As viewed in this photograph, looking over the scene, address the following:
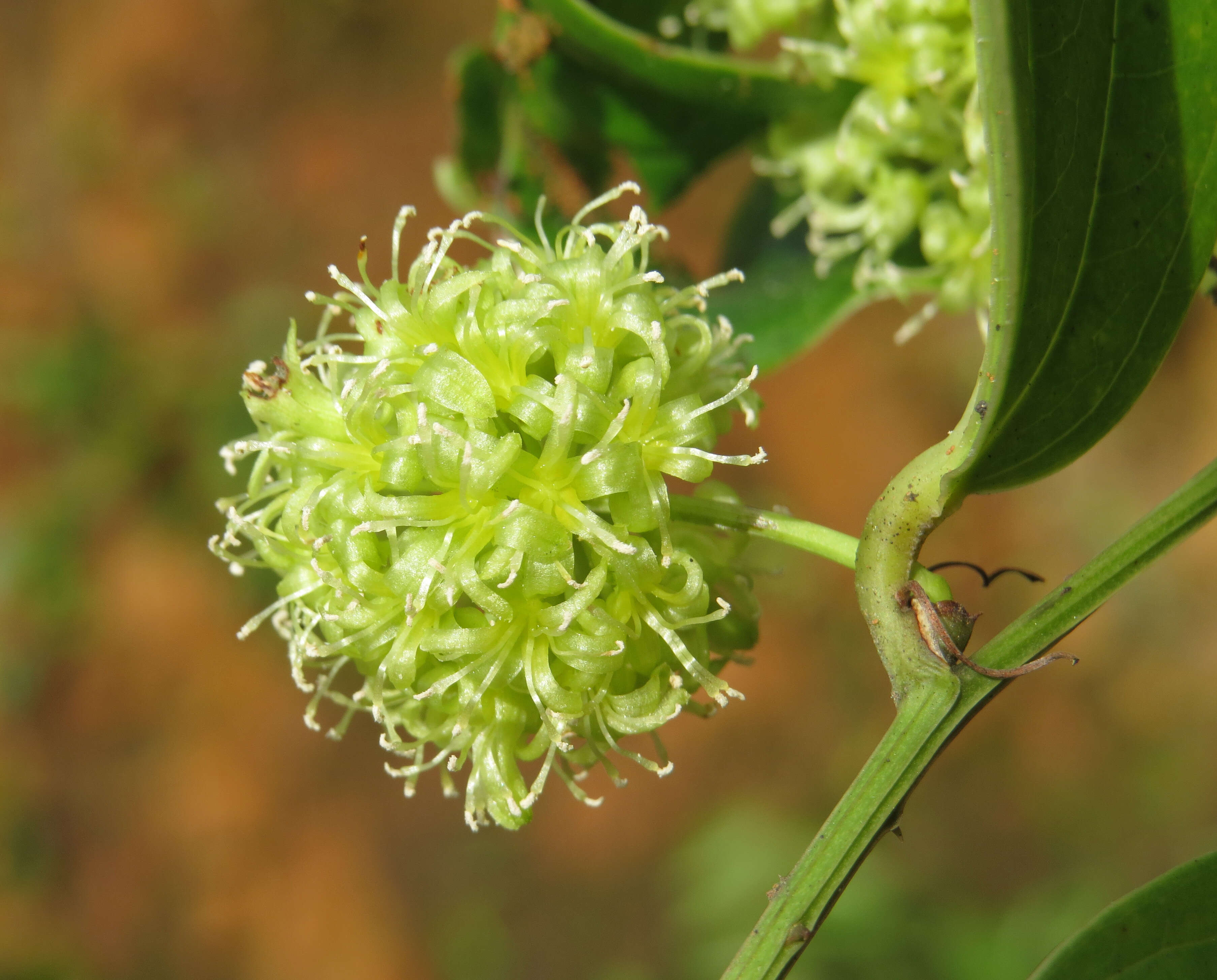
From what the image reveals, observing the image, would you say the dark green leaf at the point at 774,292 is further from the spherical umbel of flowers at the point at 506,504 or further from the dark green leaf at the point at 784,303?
the spherical umbel of flowers at the point at 506,504

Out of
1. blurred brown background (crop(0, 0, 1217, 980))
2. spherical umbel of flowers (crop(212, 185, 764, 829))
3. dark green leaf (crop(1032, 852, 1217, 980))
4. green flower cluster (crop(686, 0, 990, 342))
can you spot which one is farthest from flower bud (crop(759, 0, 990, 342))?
blurred brown background (crop(0, 0, 1217, 980))

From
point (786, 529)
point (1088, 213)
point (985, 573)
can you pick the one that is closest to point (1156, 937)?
point (985, 573)

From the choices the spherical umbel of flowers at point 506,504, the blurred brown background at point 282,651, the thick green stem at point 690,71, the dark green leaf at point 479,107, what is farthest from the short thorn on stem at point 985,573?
the blurred brown background at point 282,651

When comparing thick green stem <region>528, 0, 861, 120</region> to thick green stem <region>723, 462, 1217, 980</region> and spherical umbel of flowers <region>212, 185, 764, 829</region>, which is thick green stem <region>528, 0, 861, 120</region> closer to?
spherical umbel of flowers <region>212, 185, 764, 829</region>

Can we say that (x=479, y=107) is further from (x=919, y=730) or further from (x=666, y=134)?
(x=919, y=730)

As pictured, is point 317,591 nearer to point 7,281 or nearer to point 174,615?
point 174,615

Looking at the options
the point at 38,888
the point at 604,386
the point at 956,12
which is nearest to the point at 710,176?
the point at 956,12
